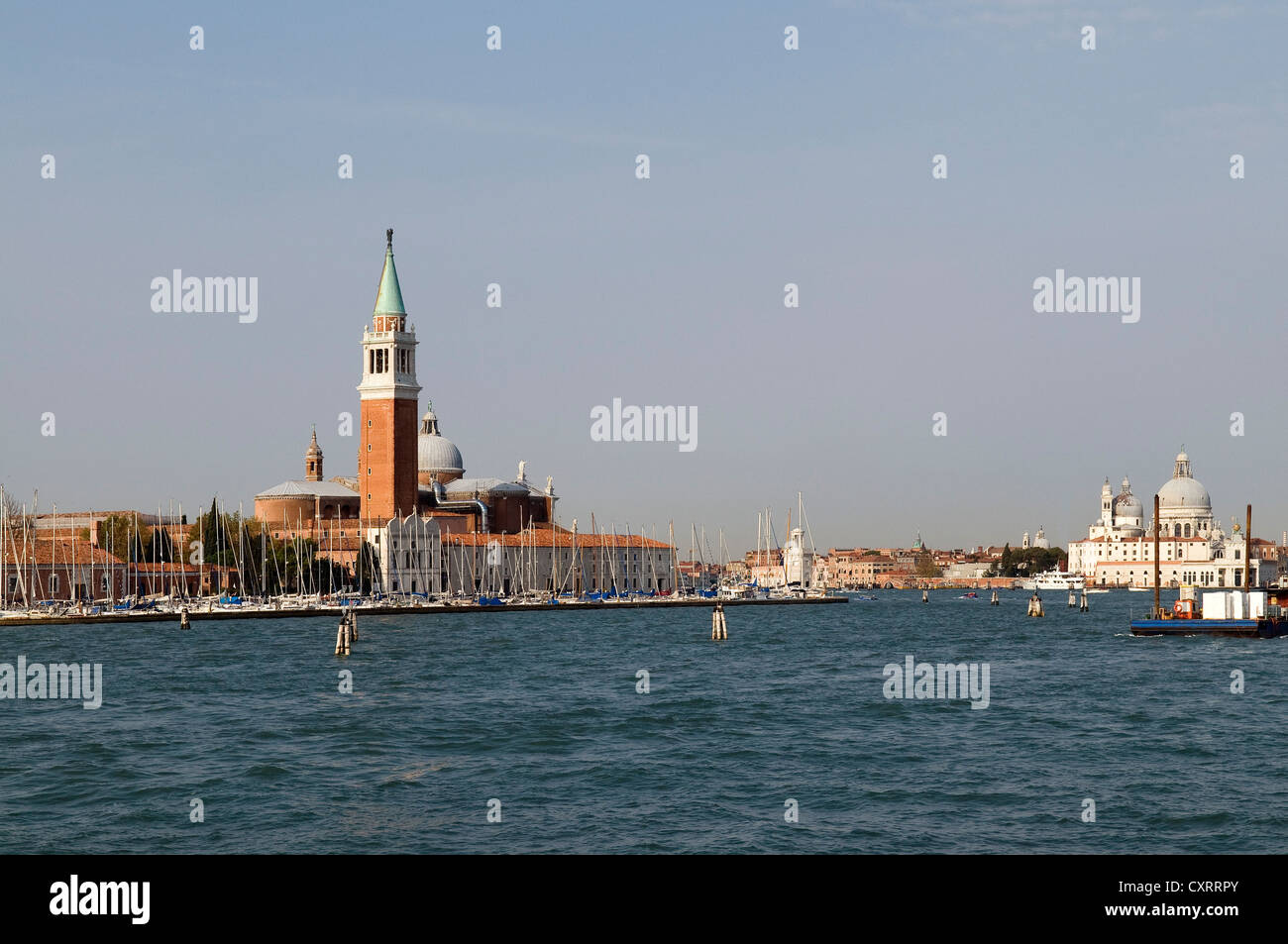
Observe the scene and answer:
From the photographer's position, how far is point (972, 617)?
69688 millimetres

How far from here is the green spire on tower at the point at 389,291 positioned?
8125 cm

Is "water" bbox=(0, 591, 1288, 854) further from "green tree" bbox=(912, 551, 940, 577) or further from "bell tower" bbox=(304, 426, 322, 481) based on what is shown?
"green tree" bbox=(912, 551, 940, 577)

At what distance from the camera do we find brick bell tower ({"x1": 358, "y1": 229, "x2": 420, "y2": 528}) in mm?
80938

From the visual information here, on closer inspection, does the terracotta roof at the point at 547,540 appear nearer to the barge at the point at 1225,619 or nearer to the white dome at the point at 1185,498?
the barge at the point at 1225,619

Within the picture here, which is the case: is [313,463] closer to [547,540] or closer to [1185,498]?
[547,540]

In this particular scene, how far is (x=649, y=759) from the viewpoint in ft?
56.4

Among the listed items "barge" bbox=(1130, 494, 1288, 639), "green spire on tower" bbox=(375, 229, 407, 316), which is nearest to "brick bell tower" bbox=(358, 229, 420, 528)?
"green spire on tower" bbox=(375, 229, 407, 316)

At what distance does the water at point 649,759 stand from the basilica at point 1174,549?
117439 mm

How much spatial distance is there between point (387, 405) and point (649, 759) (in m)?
65.5

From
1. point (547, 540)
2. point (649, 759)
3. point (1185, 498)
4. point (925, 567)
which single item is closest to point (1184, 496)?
point (1185, 498)

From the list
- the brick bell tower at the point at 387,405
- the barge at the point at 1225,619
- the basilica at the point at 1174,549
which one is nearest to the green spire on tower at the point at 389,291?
the brick bell tower at the point at 387,405

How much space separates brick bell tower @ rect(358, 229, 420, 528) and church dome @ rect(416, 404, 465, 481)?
13.6 meters
